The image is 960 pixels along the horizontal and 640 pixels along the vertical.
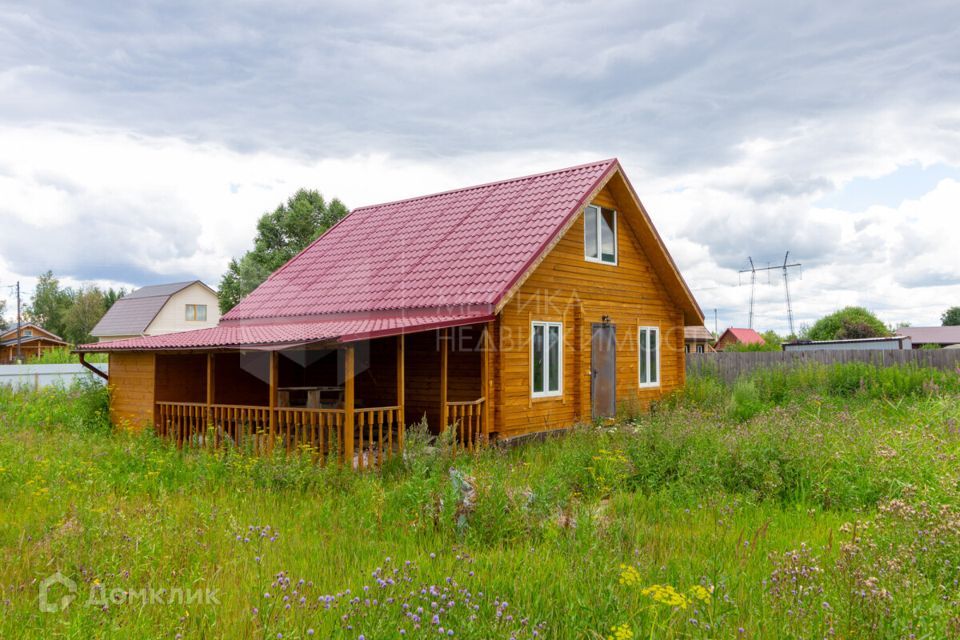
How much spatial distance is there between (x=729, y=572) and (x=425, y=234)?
13.3m

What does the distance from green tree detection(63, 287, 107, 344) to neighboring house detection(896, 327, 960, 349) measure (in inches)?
3011

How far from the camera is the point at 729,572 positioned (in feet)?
18.3

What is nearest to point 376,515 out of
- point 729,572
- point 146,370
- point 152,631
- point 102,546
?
point 102,546

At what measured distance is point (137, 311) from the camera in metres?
57.6

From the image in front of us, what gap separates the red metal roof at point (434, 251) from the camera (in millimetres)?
14156

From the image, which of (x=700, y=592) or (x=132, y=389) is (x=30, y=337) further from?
(x=700, y=592)

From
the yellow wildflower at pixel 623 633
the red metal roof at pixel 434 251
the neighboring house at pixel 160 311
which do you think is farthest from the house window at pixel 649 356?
the neighboring house at pixel 160 311

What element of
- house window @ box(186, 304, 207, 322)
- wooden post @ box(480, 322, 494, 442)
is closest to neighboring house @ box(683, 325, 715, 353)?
wooden post @ box(480, 322, 494, 442)

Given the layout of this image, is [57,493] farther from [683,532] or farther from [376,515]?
[683,532]

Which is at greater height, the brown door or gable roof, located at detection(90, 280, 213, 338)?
gable roof, located at detection(90, 280, 213, 338)

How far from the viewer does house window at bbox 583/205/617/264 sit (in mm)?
16406

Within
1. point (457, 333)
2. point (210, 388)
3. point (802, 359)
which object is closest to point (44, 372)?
point (210, 388)

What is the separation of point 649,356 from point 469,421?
735 cm

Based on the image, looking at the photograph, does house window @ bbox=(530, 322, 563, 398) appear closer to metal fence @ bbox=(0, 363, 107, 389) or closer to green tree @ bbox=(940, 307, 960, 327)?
metal fence @ bbox=(0, 363, 107, 389)
